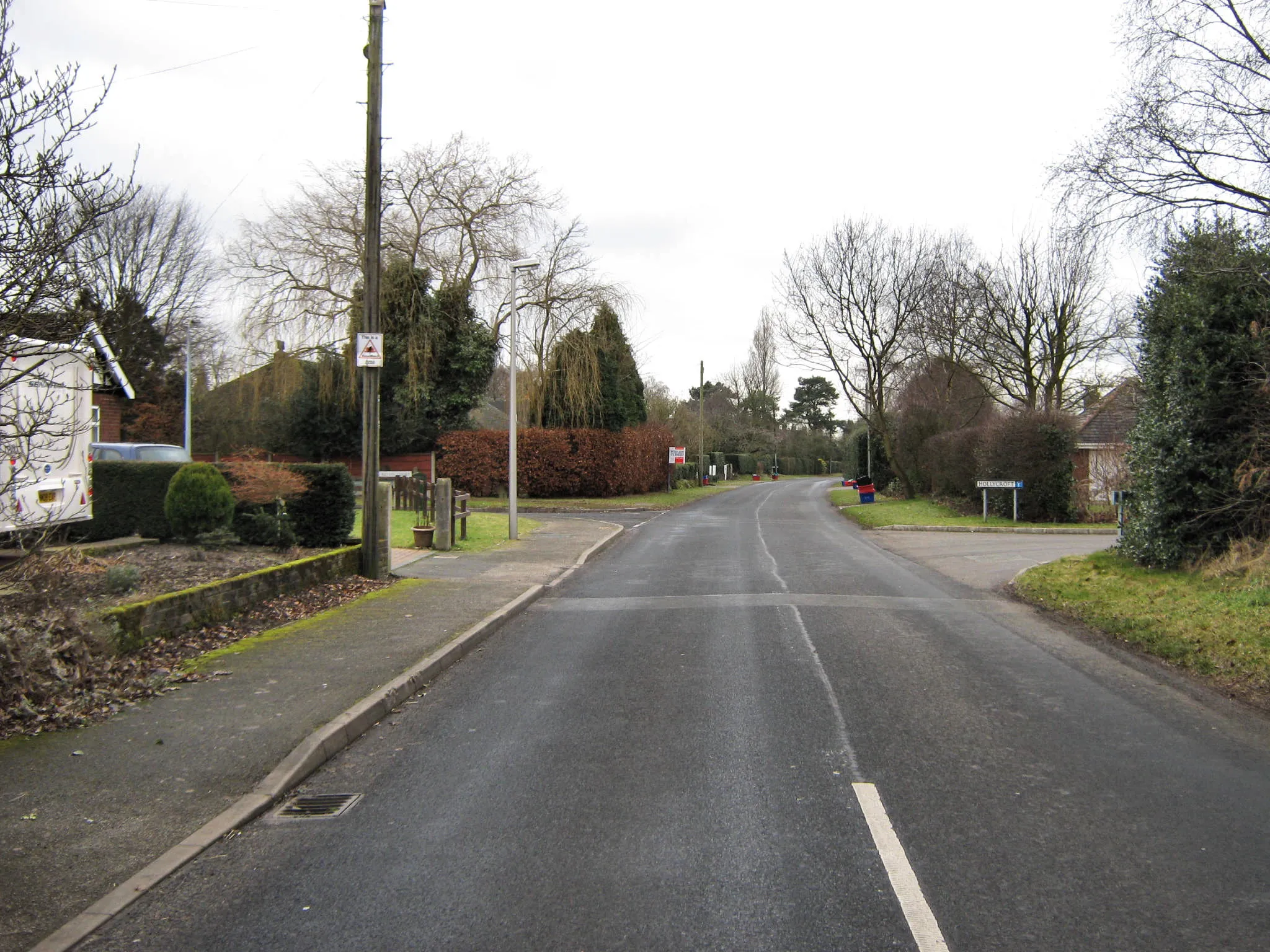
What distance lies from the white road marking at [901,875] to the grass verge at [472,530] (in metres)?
12.1

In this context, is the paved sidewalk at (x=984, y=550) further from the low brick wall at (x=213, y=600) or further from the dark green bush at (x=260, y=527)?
the dark green bush at (x=260, y=527)

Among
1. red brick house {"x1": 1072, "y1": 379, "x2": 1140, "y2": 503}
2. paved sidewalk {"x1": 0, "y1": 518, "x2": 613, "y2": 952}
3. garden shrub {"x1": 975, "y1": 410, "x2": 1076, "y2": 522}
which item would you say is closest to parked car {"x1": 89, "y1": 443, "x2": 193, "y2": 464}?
paved sidewalk {"x1": 0, "y1": 518, "x2": 613, "y2": 952}

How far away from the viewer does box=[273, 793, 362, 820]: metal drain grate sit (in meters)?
4.64

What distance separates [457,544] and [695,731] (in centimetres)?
1264

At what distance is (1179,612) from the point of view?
986 cm

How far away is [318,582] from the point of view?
1160 cm

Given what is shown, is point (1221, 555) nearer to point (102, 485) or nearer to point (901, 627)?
point (901, 627)

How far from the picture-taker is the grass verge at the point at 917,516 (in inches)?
1019

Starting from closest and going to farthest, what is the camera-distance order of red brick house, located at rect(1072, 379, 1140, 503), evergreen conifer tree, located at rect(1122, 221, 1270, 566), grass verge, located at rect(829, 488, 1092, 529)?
evergreen conifer tree, located at rect(1122, 221, 1270, 566)
red brick house, located at rect(1072, 379, 1140, 503)
grass verge, located at rect(829, 488, 1092, 529)

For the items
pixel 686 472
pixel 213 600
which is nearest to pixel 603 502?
pixel 686 472

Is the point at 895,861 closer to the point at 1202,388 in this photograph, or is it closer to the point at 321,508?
the point at 1202,388

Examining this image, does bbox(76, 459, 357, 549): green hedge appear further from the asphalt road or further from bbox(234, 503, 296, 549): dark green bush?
the asphalt road

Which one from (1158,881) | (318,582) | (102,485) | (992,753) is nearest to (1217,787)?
(992,753)

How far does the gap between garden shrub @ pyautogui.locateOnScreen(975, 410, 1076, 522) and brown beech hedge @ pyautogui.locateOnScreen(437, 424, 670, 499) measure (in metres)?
16.4
